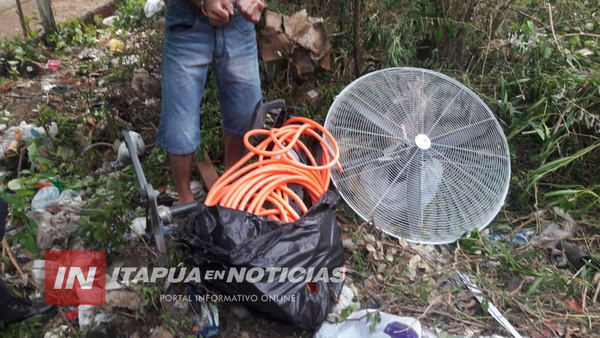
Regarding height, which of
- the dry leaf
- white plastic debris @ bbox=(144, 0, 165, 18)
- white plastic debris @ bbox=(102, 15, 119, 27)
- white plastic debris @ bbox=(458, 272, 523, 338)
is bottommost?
white plastic debris @ bbox=(458, 272, 523, 338)

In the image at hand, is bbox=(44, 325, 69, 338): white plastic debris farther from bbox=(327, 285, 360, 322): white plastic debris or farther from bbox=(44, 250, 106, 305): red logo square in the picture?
bbox=(327, 285, 360, 322): white plastic debris

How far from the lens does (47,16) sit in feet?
14.3

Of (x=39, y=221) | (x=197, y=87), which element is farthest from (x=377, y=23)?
(x=39, y=221)

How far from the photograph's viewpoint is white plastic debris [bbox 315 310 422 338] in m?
2.02

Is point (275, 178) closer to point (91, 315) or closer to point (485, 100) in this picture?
point (91, 315)

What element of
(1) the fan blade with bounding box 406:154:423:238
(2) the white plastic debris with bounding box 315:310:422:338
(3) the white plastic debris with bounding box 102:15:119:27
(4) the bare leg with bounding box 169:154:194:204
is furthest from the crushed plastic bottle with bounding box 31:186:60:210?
(3) the white plastic debris with bounding box 102:15:119:27

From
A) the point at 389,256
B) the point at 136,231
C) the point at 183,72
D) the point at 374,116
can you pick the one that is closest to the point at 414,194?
the point at 389,256

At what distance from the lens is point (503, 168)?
2.70m

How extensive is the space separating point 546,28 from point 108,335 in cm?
332

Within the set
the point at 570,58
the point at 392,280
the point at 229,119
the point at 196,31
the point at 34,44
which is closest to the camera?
the point at 196,31

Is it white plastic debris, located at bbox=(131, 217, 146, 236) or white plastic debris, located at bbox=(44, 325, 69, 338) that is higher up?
white plastic debris, located at bbox=(131, 217, 146, 236)

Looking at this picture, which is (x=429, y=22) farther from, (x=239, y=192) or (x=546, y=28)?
(x=239, y=192)

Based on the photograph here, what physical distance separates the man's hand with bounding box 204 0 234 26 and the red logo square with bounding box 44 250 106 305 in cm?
131

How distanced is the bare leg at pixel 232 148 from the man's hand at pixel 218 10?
73 cm
